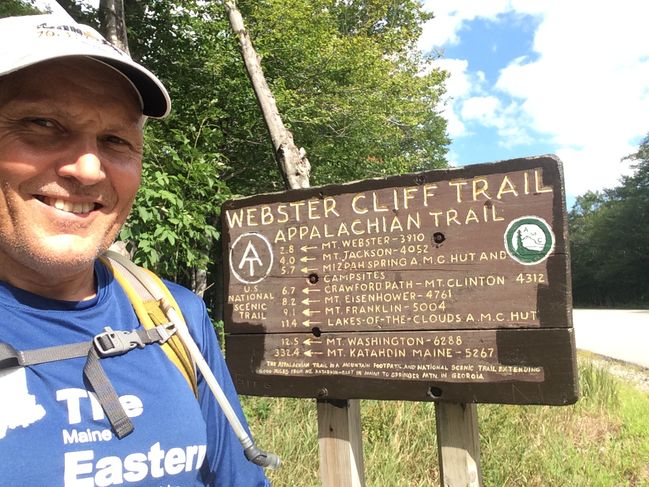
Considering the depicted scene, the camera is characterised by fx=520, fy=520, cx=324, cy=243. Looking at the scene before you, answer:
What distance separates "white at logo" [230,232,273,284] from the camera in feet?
8.36

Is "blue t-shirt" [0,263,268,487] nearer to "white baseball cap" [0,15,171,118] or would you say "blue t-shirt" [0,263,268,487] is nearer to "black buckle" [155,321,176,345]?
"black buckle" [155,321,176,345]

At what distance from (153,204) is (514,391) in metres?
3.54

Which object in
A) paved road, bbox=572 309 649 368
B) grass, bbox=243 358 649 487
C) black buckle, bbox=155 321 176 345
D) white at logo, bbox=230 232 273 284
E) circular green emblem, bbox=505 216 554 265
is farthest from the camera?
paved road, bbox=572 309 649 368

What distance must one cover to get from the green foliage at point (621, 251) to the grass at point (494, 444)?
Result: 131 ft

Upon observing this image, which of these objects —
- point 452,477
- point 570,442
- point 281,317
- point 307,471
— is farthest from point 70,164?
point 570,442

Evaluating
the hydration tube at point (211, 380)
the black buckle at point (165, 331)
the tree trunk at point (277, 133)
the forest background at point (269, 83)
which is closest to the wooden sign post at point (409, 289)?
the hydration tube at point (211, 380)

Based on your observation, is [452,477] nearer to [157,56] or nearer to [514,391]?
[514,391]

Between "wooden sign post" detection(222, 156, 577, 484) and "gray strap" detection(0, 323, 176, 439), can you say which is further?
"wooden sign post" detection(222, 156, 577, 484)

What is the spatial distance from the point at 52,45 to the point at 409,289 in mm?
1615

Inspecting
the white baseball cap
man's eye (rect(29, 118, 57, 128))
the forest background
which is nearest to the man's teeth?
man's eye (rect(29, 118, 57, 128))

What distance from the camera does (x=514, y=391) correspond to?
203 centimetres

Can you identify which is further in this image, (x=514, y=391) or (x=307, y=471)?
(x=307, y=471)

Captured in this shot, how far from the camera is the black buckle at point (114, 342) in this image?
108 centimetres

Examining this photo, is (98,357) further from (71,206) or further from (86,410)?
(71,206)
